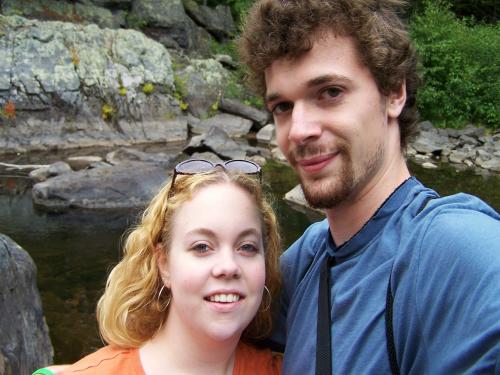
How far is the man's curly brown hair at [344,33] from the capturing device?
215 centimetres

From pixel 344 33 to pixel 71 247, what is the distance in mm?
8459

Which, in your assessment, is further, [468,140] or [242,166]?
[468,140]

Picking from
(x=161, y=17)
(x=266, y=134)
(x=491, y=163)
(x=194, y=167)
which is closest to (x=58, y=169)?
(x=266, y=134)

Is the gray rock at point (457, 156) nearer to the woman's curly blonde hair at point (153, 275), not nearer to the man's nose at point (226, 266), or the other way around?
the woman's curly blonde hair at point (153, 275)

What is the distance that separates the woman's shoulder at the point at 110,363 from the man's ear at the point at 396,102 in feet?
4.58

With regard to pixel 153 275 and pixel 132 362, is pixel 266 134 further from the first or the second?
pixel 132 362

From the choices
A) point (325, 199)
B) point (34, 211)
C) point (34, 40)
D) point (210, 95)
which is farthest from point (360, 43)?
point (210, 95)

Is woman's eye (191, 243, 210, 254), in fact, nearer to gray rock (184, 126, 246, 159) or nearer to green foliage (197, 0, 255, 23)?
gray rock (184, 126, 246, 159)

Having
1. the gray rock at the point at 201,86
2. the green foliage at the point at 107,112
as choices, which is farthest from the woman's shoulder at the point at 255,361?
the gray rock at the point at 201,86

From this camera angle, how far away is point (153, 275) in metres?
2.54

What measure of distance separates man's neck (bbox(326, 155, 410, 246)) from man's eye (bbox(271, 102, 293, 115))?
437 mm

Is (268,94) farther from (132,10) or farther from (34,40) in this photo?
(132,10)

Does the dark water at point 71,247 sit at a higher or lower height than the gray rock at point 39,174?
lower

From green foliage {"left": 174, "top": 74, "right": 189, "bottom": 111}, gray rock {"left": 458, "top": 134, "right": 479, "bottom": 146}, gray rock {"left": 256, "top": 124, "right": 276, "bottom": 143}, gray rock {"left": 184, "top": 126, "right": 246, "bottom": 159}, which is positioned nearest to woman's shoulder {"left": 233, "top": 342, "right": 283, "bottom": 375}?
gray rock {"left": 184, "top": 126, "right": 246, "bottom": 159}
